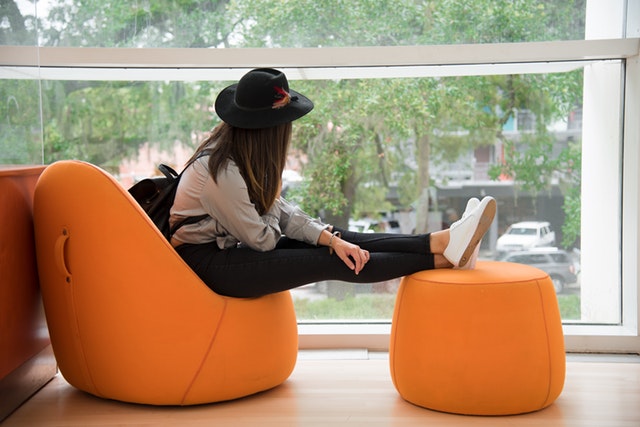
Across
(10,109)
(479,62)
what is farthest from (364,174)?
(10,109)

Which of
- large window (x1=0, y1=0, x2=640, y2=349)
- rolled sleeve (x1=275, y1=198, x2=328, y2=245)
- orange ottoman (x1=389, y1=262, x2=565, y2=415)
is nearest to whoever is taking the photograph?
orange ottoman (x1=389, y1=262, x2=565, y2=415)

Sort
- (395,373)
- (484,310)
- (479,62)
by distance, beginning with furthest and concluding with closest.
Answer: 1. (479,62)
2. (395,373)
3. (484,310)

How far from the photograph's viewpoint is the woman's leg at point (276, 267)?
2658mm

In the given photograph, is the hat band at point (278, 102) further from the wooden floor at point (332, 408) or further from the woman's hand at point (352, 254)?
the wooden floor at point (332, 408)

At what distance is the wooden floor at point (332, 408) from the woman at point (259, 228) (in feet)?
1.34

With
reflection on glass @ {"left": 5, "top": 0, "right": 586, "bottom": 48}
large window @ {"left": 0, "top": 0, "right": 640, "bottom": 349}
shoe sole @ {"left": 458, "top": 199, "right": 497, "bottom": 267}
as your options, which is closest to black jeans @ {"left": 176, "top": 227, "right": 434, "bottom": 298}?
shoe sole @ {"left": 458, "top": 199, "right": 497, "bottom": 267}

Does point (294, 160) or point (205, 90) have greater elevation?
point (205, 90)

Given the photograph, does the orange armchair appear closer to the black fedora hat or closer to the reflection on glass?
the black fedora hat

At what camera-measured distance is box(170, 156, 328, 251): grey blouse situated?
2.65m

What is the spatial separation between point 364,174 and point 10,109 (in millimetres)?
1620

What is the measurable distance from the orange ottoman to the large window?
43.0 inches

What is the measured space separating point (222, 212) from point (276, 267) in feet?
0.85

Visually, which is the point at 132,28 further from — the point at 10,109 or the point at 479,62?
the point at 479,62

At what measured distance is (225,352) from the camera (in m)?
2.65
